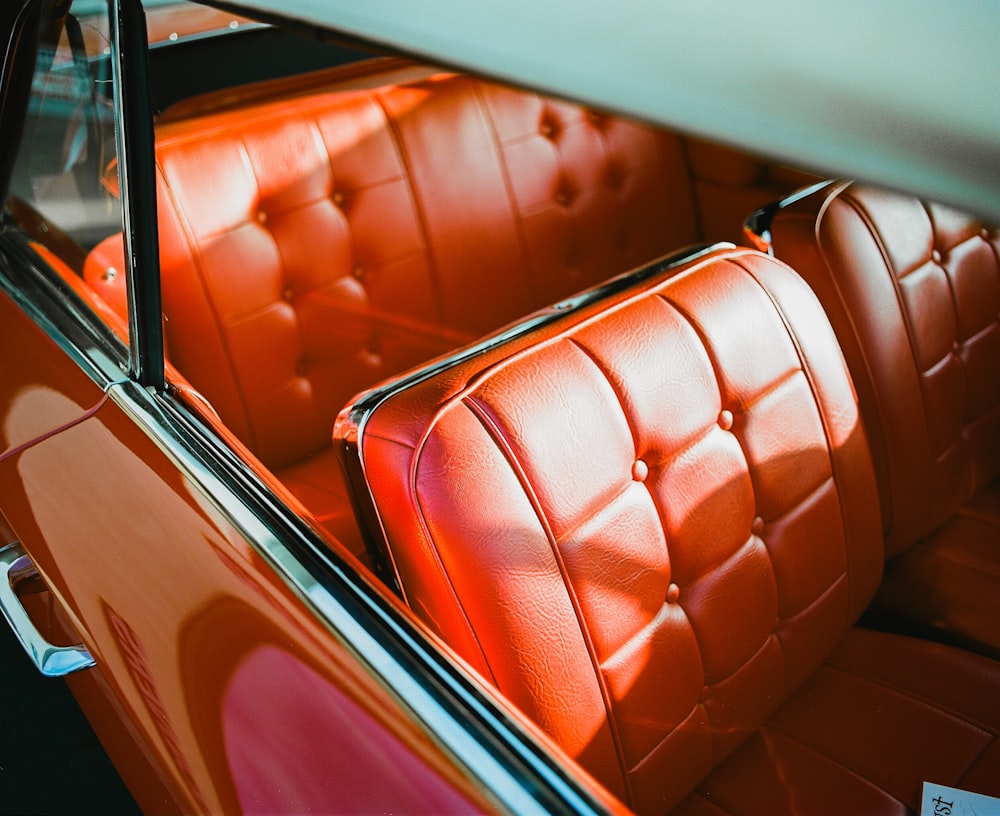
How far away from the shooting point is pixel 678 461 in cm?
82

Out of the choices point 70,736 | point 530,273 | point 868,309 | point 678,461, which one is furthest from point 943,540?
point 70,736

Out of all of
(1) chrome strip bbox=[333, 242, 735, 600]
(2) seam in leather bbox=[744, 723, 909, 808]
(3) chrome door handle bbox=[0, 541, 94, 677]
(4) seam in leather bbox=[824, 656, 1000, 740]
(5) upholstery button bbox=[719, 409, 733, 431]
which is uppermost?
(1) chrome strip bbox=[333, 242, 735, 600]

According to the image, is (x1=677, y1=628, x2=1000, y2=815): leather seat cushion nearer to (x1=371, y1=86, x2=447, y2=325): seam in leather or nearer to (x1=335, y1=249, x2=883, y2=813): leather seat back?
(x1=335, y1=249, x2=883, y2=813): leather seat back

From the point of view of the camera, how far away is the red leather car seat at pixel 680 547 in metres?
0.70

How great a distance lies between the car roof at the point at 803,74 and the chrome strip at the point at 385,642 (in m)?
0.38

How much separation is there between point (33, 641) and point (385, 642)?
1.25ft

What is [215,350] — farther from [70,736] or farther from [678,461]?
[678,461]

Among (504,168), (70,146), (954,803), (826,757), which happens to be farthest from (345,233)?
(954,803)

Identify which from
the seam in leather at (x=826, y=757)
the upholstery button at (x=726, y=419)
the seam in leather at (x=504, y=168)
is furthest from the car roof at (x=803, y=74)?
the seam in leather at (x=504, y=168)

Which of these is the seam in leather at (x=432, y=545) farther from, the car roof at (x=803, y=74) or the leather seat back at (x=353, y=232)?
the leather seat back at (x=353, y=232)

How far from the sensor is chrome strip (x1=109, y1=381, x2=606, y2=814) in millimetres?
525

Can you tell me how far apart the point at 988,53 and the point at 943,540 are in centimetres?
114

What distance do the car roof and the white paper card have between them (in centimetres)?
76

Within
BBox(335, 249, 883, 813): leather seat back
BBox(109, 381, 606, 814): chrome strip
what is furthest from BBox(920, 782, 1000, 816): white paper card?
BBox(109, 381, 606, 814): chrome strip
